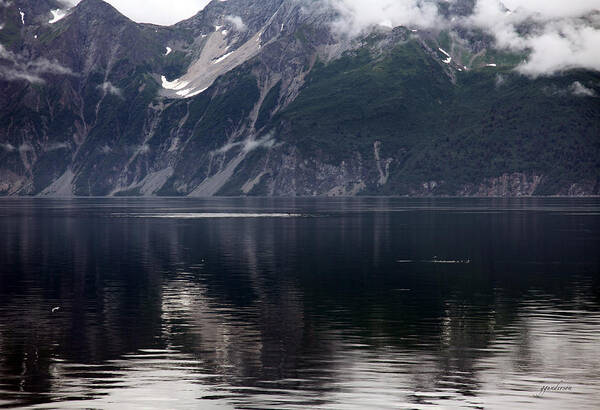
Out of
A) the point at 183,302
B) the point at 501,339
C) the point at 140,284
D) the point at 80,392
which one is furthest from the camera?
the point at 140,284

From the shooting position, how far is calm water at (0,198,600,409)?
141 ft

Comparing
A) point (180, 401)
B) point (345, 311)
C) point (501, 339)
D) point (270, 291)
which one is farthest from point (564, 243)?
point (180, 401)

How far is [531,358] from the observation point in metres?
50.8

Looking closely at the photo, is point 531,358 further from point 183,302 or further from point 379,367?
point 183,302

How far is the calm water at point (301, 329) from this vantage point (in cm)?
4300

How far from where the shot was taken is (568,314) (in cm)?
6881

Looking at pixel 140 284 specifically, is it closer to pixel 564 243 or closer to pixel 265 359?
pixel 265 359

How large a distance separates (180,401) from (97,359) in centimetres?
1155

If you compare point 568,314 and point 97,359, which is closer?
point 97,359

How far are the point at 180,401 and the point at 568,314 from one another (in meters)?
36.7

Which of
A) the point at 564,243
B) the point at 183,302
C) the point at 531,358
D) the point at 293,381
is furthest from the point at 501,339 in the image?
the point at 564,243

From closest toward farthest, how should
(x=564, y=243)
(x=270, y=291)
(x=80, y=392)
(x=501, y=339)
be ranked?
1. (x=80, y=392)
2. (x=501, y=339)
3. (x=270, y=291)
4. (x=564, y=243)

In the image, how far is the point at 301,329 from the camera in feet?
202

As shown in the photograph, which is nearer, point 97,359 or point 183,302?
point 97,359
